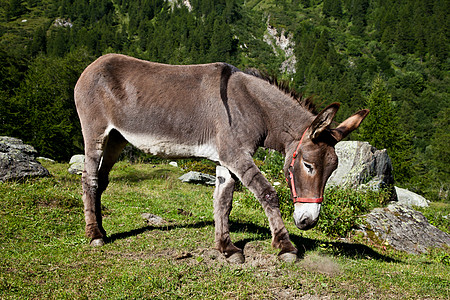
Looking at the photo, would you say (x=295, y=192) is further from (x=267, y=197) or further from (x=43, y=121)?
(x=43, y=121)

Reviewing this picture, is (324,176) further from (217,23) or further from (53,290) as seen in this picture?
(217,23)

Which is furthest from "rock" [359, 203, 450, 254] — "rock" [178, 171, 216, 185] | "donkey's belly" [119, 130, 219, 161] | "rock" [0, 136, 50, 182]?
"rock" [0, 136, 50, 182]

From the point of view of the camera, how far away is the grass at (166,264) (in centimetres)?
345

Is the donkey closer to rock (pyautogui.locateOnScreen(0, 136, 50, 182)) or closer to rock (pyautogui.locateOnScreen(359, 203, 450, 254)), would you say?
rock (pyautogui.locateOnScreen(359, 203, 450, 254))

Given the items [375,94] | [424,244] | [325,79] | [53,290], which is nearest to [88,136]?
[53,290]

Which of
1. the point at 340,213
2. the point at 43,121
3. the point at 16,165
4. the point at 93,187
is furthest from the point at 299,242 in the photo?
the point at 43,121

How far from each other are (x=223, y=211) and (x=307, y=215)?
1.29 metres

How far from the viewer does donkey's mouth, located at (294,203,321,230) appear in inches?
152

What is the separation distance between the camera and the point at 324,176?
4047 mm

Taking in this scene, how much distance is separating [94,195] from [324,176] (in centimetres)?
369

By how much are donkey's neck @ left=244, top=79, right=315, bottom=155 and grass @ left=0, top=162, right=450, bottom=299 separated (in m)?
1.62

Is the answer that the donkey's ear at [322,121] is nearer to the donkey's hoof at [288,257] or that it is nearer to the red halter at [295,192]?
the red halter at [295,192]

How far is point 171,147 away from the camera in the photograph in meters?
4.69

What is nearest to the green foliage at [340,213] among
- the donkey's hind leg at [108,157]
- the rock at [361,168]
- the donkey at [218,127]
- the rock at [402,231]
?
the rock at [402,231]
